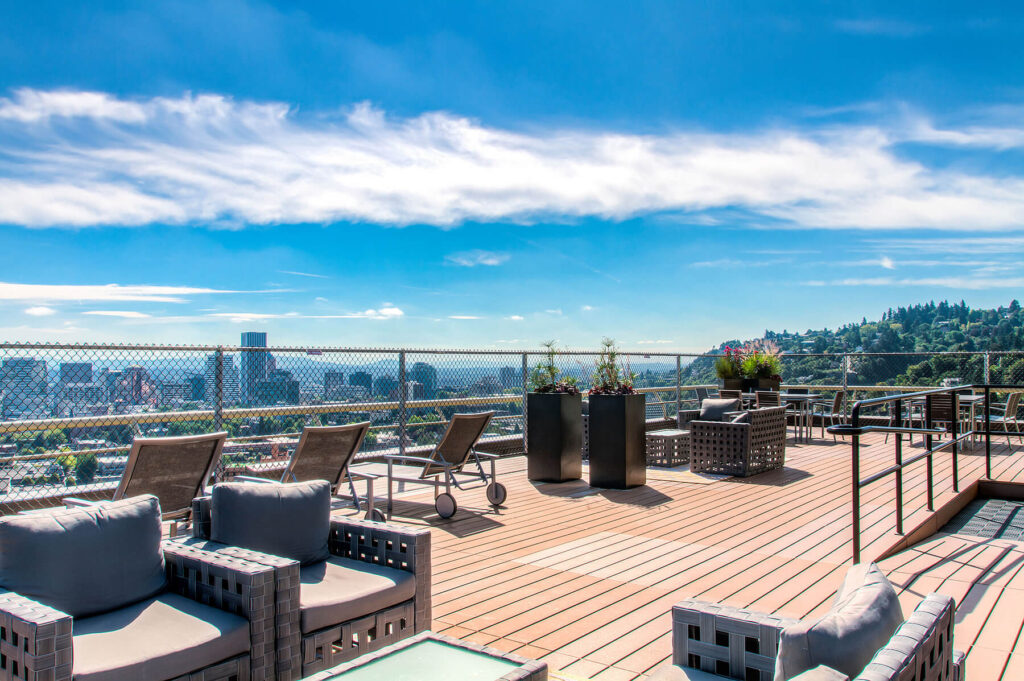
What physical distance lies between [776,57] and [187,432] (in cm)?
1378

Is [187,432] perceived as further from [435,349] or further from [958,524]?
[958,524]

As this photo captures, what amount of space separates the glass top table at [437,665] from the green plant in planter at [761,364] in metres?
11.2

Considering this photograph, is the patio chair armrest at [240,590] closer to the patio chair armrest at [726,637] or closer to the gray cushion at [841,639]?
the patio chair armrest at [726,637]

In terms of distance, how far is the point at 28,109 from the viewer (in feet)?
38.8

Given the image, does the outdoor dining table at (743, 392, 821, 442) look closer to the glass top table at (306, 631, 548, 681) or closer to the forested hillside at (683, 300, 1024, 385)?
the forested hillside at (683, 300, 1024, 385)

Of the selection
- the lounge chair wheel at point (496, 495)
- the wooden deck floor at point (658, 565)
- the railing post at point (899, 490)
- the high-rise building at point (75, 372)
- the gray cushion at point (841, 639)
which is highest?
the high-rise building at point (75, 372)

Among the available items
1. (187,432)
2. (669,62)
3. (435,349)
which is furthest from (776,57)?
(187,432)

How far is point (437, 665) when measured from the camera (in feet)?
6.09

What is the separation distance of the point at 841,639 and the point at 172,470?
3715mm

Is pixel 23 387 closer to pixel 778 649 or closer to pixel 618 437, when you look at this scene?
pixel 618 437

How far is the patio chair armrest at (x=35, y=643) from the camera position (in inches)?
71.1

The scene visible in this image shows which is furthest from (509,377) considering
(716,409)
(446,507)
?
(446,507)

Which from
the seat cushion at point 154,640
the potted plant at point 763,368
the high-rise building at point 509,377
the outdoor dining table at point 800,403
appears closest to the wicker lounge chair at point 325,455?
the seat cushion at point 154,640

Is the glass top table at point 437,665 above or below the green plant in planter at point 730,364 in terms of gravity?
below
